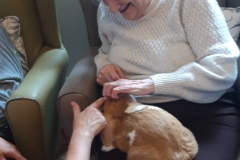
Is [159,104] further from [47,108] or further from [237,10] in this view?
[237,10]

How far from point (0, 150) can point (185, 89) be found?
2.18ft

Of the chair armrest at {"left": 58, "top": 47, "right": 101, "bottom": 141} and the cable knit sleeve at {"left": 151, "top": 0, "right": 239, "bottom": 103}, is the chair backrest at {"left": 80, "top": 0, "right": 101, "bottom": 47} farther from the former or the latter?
the cable knit sleeve at {"left": 151, "top": 0, "right": 239, "bottom": 103}

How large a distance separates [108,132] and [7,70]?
57cm

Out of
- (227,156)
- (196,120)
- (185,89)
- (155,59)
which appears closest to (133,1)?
Result: (155,59)

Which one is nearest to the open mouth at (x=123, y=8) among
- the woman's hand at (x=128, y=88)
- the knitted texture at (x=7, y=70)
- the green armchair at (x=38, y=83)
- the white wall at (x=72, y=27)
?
the woman's hand at (x=128, y=88)

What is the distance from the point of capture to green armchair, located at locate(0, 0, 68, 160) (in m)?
1.24

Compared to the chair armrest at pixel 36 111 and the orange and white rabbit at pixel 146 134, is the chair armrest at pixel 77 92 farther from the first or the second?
the orange and white rabbit at pixel 146 134

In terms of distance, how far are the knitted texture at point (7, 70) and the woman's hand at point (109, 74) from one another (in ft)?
1.18

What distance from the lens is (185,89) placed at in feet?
3.97

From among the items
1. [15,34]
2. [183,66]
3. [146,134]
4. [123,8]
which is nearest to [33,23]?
[15,34]

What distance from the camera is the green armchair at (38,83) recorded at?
4.06 feet

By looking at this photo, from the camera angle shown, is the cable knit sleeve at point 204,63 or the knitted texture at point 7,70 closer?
the cable knit sleeve at point 204,63

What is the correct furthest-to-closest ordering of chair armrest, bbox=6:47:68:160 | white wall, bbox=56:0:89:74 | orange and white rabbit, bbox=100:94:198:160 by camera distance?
white wall, bbox=56:0:89:74 < chair armrest, bbox=6:47:68:160 < orange and white rabbit, bbox=100:94:198:160

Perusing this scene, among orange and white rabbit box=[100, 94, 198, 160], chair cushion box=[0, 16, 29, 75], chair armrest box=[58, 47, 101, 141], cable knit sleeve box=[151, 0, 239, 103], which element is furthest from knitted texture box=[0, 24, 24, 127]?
cable knit sleeve box=[151, 0, 239, 103]
